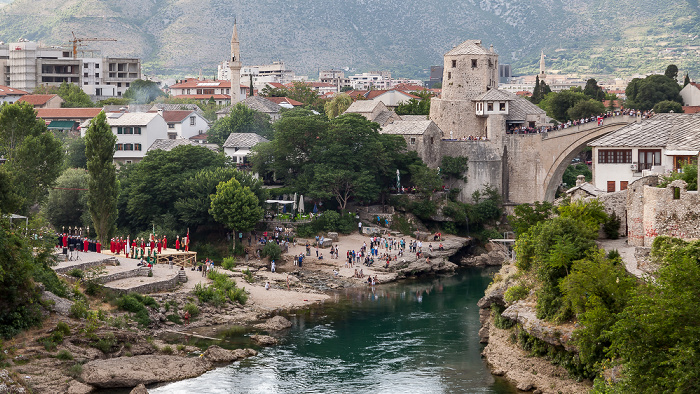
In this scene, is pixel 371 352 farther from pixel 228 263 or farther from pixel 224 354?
pixel 228 263

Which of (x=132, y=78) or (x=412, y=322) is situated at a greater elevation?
(x=132, y=78)

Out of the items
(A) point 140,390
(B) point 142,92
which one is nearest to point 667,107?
(B) point 142,92

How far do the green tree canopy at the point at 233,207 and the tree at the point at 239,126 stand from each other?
2614cm

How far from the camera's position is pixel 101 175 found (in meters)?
54.6

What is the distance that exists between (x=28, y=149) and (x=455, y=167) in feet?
110

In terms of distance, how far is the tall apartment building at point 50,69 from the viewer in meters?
131

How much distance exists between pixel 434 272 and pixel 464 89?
767 inches

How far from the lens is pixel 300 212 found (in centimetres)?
6906

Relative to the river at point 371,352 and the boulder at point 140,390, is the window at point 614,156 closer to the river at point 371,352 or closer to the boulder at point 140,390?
the river at point 371,352

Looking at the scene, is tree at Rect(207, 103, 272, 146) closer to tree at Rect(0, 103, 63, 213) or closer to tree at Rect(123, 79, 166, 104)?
tree at Rect(0, 103, 63, 213)

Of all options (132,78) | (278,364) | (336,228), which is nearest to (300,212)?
(336,228)

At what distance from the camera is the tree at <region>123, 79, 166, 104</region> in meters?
129

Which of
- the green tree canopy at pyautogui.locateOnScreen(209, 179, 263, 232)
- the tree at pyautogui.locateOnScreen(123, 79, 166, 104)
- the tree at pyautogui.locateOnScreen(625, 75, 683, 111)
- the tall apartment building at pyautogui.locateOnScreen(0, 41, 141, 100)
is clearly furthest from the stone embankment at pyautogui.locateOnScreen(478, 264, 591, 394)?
the tall apartment building at pyautogui.locateOnScreen(0, 41, 141, 100)

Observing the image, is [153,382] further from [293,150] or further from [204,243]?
[293,150]
